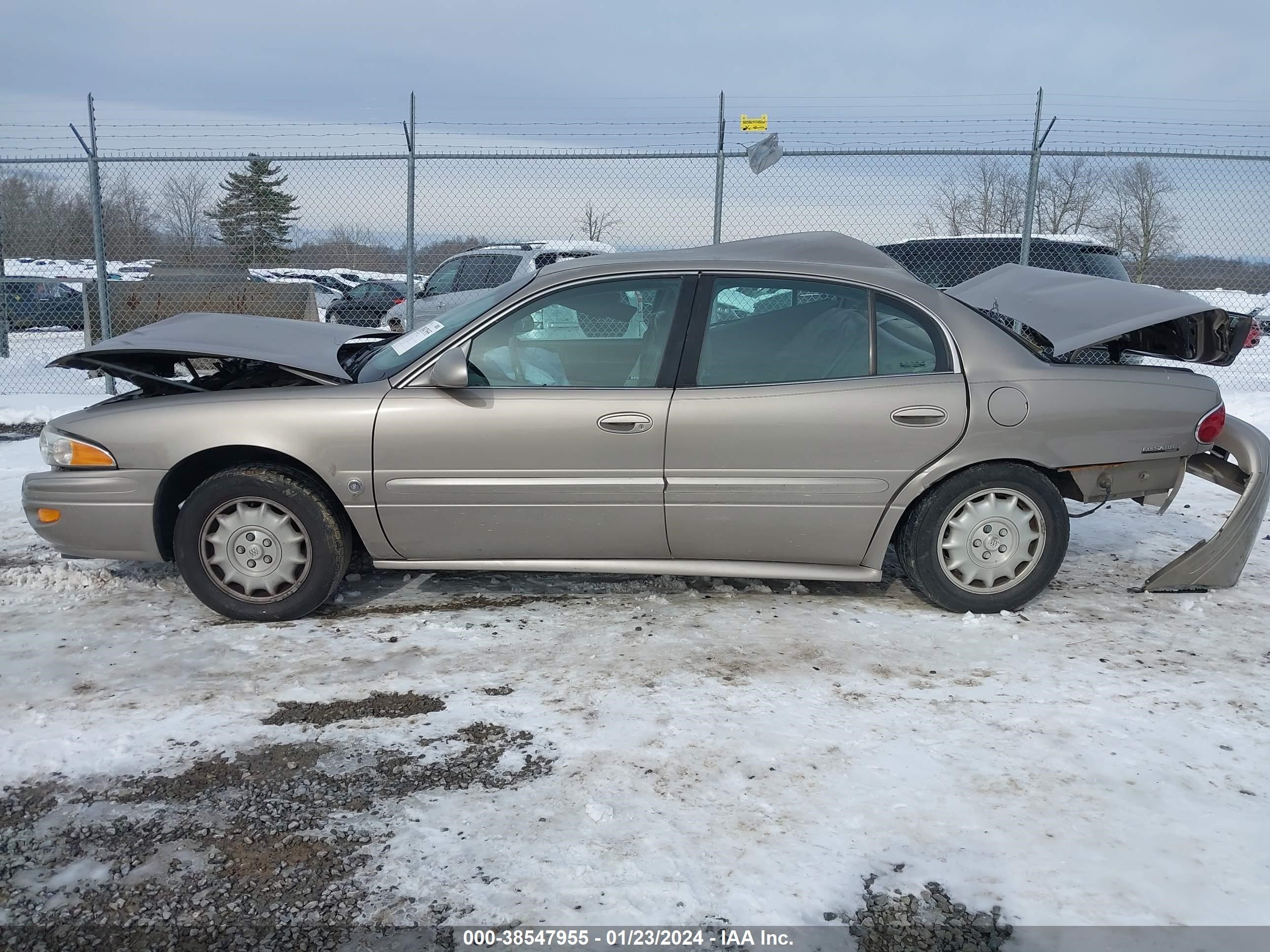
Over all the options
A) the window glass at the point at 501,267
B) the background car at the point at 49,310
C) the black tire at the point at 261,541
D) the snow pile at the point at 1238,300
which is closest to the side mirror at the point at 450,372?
the black tire at the point at 261,541

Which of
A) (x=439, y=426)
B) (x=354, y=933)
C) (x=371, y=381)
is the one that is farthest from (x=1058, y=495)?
(x=354, y=933)

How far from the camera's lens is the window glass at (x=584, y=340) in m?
4.08

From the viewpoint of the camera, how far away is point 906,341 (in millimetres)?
4156

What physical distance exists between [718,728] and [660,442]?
1.26 meters

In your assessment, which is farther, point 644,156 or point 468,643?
point 644,156

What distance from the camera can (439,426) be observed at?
3.99m

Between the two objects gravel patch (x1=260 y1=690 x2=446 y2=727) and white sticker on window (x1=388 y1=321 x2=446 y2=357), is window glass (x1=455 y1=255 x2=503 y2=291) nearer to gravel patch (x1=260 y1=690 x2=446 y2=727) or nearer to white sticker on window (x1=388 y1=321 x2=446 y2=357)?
white sticker on window (x1=388 y1=321 x2=446 y2=357)

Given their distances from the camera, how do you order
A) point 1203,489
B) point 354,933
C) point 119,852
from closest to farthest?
→ point 354,933, point 119,852, point 1203,489

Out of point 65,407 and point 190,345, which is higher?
point 190,345

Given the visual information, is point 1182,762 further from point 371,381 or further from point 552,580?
point 371,381

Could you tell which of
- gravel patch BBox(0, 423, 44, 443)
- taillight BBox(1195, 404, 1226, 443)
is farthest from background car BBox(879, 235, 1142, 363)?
gravel patch BBox(0, 423, 44, 443)

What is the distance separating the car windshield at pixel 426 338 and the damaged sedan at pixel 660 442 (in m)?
0.04

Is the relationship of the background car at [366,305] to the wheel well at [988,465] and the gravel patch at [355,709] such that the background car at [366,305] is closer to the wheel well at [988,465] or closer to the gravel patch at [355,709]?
the wheel well at [988,465]

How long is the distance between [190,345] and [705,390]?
221 cm
